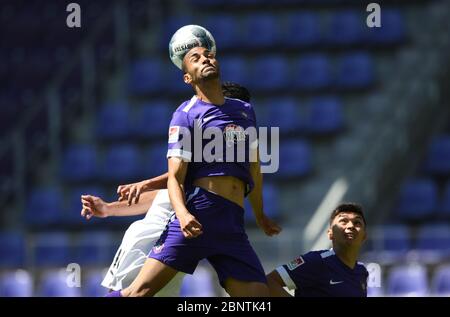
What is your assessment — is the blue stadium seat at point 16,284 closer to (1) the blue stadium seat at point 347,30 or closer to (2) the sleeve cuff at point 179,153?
(1) the blue stadium seat at point 347,30

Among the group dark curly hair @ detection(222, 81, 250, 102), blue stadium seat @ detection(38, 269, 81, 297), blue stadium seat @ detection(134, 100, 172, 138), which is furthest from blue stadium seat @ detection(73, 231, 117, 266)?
dark curly hair @ detection(222, 81, 250, 102)

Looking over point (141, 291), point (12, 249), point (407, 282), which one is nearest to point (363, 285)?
point (141, 291)

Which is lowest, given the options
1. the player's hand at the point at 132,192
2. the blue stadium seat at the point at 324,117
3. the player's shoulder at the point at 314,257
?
the player's shoulder at the point at 314,257

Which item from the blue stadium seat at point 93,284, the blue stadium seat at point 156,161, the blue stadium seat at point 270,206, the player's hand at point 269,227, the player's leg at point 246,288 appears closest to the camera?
the player's leg at point 246,288

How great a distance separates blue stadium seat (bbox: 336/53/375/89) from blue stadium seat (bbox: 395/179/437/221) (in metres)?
1.66

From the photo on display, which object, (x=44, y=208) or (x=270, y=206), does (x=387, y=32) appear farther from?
(x=44, y=208)

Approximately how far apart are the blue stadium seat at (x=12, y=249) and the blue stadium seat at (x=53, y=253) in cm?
→ 27

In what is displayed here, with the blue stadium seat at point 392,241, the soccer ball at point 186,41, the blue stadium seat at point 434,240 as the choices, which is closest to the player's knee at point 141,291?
the soccer ball at point 186,41

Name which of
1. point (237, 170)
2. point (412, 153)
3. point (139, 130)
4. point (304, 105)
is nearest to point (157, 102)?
point (139, 130)

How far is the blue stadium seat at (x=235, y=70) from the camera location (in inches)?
695

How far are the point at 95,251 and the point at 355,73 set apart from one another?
4668 mm

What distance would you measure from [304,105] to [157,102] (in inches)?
78.7

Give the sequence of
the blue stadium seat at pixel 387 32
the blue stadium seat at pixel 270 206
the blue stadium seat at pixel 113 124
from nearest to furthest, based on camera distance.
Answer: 1. the blue stadium seat at pixel 270 206
2. the blue stadium seat at pixel 113 124
3. the blue stadium seat at pixel 387 32
